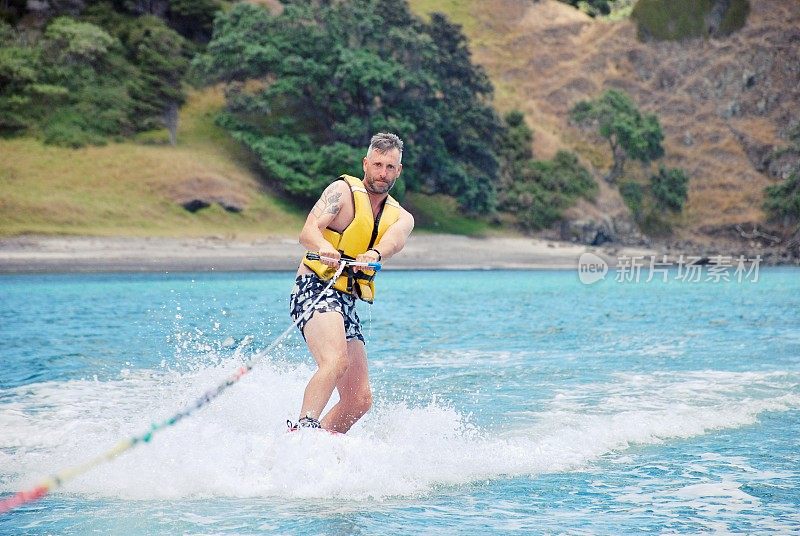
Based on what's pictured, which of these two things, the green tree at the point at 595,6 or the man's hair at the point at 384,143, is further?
the green tree at the point at 595,6

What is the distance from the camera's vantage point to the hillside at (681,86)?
56.3 metres

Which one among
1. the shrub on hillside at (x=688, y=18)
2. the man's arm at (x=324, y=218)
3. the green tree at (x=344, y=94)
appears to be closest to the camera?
the man's arm at (x=324, y=218)

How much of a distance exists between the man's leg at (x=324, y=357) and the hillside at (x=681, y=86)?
46.3m

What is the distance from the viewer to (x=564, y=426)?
26.9ft

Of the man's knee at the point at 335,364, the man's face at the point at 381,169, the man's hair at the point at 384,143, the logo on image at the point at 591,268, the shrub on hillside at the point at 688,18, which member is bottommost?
the man's knee at the point at 335,364

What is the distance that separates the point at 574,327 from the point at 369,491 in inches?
449

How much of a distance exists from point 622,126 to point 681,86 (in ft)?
46.4

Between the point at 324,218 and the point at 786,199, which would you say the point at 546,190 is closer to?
the point at 786,199

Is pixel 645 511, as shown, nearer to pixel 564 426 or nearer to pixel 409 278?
pixel 564 426

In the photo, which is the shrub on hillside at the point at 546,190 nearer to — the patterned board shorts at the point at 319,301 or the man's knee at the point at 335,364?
the patterned board shorts at the point at 319,301

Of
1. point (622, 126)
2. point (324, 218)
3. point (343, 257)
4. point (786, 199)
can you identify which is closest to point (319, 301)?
point (343, 257)

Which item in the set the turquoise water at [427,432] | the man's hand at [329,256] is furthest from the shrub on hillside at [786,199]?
the man's hand at [329,256]

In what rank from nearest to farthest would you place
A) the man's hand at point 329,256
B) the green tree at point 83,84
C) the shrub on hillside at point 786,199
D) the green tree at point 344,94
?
the man's hand at point 329,256, the green tree at point 83,84, the green tree at point 344,94, the shrub on hillside at point 786,199

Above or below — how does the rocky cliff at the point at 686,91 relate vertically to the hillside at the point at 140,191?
above
